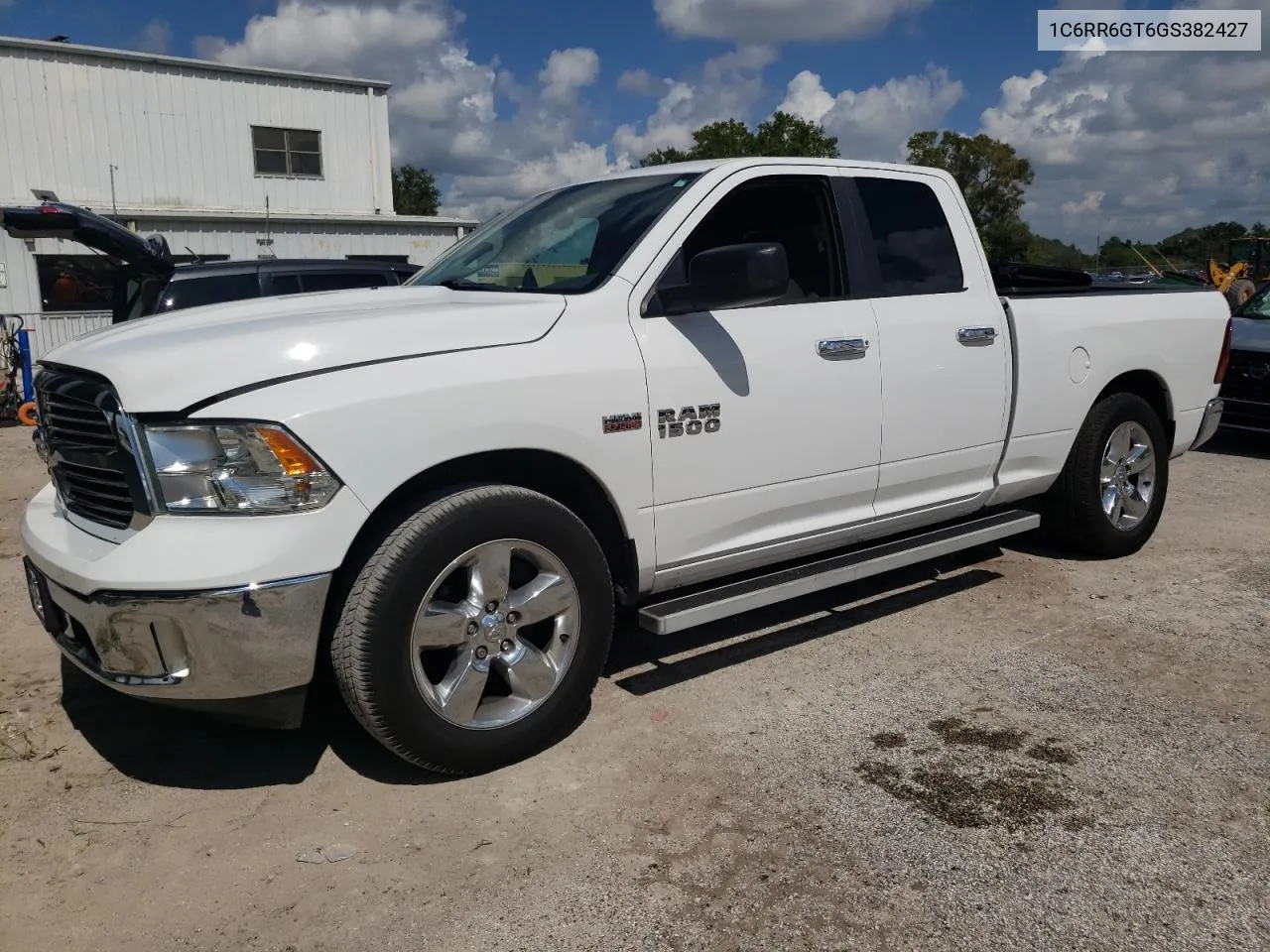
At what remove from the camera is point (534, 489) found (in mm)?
3434

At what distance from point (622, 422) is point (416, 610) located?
0.92m

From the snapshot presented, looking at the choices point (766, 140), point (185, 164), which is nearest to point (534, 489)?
point (185, 164)

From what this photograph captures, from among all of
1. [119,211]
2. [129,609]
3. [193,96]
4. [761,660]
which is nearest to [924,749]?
[761,660]

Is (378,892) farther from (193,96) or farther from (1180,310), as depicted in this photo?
(193,96)

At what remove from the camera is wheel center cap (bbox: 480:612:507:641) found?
3098mm

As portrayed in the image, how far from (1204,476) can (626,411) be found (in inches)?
265

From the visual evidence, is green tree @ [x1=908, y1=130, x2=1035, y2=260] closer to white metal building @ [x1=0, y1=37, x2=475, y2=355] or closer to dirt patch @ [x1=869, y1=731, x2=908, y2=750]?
white metal building @ [x1=0, y1=37, x2=475, y2=355]

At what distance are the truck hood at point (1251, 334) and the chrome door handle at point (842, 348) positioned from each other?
266 inches

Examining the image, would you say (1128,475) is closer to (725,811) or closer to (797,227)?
(797,227)

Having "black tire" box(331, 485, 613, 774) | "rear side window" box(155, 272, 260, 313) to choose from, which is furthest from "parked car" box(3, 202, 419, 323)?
"black tire" box(331, 485, 613, 774)

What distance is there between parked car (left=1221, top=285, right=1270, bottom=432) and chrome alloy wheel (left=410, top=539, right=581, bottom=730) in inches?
318

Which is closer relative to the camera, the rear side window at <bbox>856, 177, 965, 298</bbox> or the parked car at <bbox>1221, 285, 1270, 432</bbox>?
the rear side window at <bbox>856, 177, 965, 298</bbox>

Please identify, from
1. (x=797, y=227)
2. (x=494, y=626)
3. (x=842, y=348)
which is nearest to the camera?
(x=494, y=626)

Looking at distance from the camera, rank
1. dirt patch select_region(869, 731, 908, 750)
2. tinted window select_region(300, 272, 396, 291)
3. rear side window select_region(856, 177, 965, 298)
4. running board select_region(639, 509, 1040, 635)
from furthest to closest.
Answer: tinted window select_region(300, 272, 396, 291) < rear side window select_region(856, 177, 965, 298) < running board select_region(639, 509, 1040, 635) < dirt patch select_region(869, 731, 908, 750)
